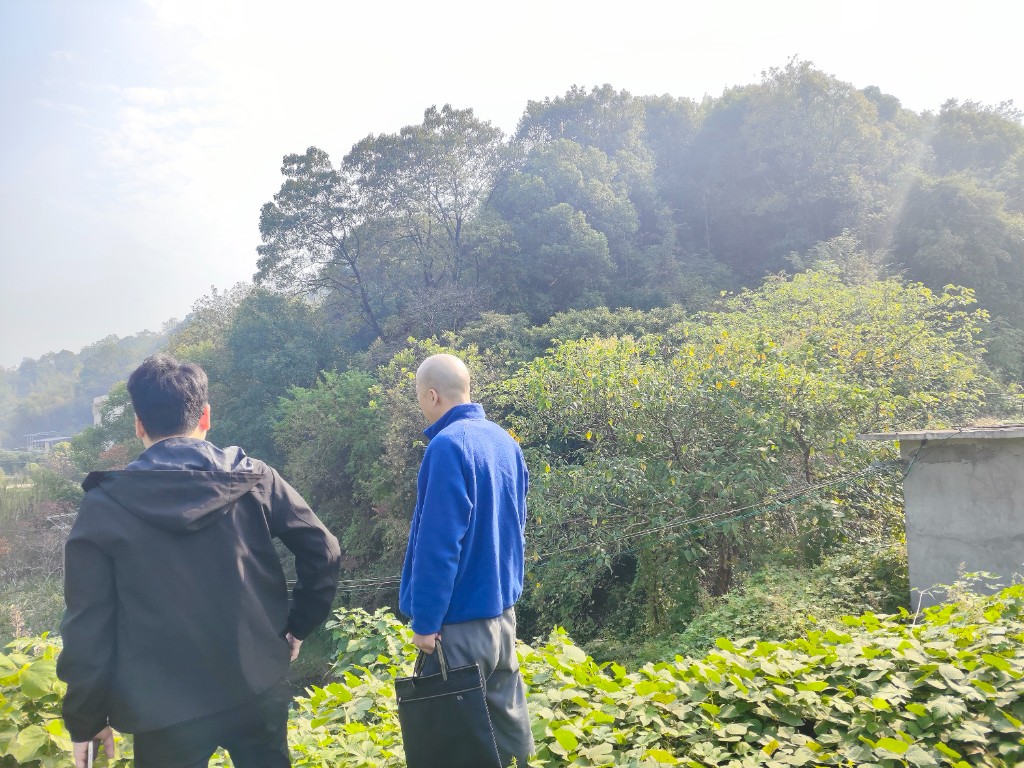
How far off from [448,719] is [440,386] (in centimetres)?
101

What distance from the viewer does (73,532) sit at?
1.86 meters

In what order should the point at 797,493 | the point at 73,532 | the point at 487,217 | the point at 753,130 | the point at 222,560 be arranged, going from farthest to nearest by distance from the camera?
the point at 753,130 < the point at 487,217 < the point at 797,493 < the point at 222,560 < the point at 73,532

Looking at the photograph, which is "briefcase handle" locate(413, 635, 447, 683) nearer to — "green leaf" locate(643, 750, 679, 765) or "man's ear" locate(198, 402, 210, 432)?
"green leaf" locate(643, 750, 679, 765)

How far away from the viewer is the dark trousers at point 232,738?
190cm

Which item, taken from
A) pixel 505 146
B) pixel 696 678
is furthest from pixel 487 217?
pixel 696 678

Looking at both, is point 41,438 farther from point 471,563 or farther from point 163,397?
point 471,563

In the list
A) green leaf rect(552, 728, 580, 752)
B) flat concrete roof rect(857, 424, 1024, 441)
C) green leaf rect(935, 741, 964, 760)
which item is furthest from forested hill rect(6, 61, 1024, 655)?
green leaf rect(552, 728, 580, 752)

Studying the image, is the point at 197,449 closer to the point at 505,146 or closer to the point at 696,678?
the point at 696,678

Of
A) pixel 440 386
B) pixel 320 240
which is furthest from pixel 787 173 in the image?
pixel 440 386

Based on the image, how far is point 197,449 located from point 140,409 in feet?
0.68

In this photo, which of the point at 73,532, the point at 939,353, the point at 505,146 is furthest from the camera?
the point at 505,146

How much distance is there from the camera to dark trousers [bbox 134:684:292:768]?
6.23 feet

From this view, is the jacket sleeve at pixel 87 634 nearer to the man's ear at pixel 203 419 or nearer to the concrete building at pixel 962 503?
the man's ear at pixel 203 419

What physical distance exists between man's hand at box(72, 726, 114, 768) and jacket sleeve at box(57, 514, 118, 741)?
0.09 metres
